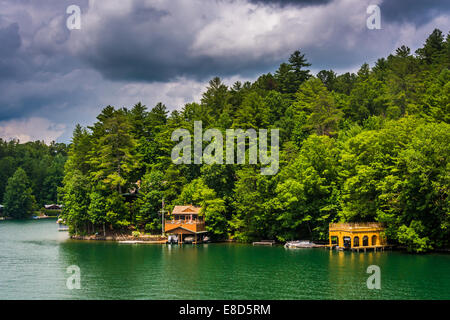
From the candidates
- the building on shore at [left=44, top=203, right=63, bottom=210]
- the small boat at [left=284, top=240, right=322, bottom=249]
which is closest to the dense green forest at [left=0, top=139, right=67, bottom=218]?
the building on shore at [left=44, top=203, right=63, bottom=210]

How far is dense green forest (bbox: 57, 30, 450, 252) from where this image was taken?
1676 inches

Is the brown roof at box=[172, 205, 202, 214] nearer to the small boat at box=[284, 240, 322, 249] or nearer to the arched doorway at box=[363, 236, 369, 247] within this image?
the small boat at box=[284, 240, 322, 249]

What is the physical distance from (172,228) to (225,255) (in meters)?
12.2

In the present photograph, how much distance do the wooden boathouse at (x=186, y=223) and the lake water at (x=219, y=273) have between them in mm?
4493

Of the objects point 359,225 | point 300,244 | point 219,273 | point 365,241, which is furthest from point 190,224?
point 365,241

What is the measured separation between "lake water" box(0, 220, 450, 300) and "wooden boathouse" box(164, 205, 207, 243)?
449 centimetres

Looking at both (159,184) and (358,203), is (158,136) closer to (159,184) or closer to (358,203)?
(159,184)

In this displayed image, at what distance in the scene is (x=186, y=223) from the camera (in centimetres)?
5534

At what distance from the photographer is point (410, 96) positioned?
63250mm

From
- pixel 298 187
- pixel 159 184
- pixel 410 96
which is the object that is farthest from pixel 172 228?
pixel 410 96

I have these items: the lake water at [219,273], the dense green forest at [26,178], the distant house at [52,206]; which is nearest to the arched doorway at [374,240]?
the lake water at [219,273]

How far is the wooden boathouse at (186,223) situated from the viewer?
181 feet

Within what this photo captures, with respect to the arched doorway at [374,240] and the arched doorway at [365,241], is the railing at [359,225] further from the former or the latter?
the arched doorway at [365,241]

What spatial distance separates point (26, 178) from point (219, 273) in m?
99.9
